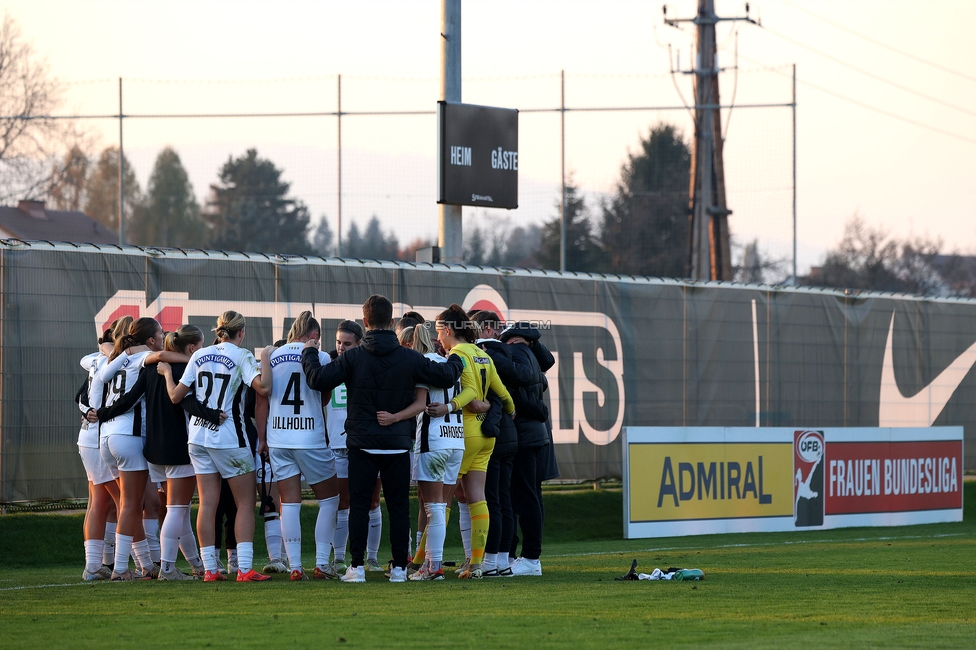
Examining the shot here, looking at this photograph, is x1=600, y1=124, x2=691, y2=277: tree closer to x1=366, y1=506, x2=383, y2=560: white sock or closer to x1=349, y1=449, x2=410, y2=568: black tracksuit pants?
x1=366, y1=506, x2=383, y2=560: white sock

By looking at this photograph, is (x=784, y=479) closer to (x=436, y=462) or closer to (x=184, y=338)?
(x=436, y=462)

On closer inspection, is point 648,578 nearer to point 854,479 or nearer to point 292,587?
point 292,587

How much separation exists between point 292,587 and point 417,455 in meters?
1.23

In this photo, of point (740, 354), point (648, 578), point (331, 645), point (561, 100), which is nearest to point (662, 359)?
point (740, 354)

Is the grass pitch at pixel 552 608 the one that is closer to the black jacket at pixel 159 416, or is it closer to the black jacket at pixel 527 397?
the black jacket at pixel 159 416

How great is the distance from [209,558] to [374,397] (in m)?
1.60

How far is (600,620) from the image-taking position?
615cm

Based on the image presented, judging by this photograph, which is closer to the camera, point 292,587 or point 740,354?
point 292,587

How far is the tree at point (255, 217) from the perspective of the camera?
123 ft

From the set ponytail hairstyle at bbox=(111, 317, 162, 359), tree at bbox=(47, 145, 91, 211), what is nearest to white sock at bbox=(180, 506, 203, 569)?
ponytail hairstyle at bbox=(111, 317, 162, 359)

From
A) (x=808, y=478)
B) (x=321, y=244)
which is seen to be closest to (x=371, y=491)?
(x=808, y=478)

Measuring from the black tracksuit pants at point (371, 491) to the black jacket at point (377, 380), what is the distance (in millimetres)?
100

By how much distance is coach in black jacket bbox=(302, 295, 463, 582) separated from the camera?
7668mm

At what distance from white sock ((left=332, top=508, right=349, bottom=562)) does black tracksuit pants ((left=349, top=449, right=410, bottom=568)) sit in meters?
0.80
